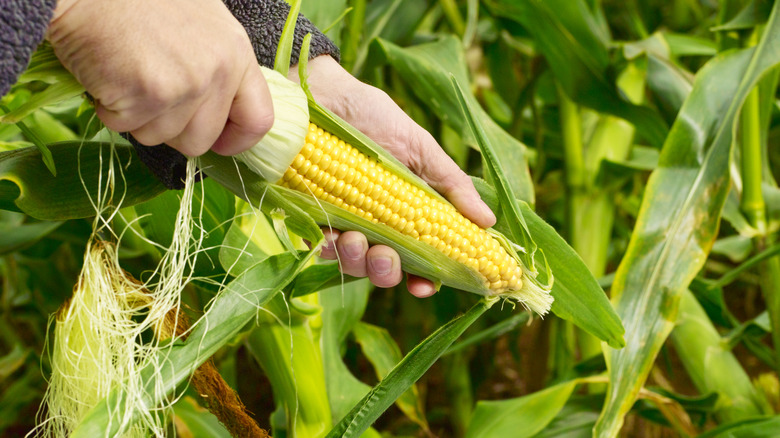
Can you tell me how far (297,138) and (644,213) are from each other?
48 centimetres

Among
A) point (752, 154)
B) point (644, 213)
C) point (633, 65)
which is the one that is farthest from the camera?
point (633, 65)

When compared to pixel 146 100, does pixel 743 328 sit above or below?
below

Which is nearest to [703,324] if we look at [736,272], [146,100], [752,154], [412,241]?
[736,272]

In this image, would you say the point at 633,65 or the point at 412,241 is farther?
the point at 633,65

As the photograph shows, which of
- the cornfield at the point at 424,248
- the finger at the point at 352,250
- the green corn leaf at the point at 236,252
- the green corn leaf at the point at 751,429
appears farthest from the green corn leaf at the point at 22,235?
the green corn leaf at the point at 751,429

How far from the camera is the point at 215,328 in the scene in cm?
50

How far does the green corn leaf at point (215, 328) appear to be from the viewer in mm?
475

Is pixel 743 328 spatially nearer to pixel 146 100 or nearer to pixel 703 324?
pixel 703 324

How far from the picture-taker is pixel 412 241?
57 centimetres

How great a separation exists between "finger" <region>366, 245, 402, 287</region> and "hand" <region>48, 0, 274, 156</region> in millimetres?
193

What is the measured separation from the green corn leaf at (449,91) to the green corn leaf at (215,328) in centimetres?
34

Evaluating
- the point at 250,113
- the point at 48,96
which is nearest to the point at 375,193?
the point at 250,113

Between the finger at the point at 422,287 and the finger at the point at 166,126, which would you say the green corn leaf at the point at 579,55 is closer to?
the finger at the point at 422,287

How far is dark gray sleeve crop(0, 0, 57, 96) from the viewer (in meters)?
0.36
